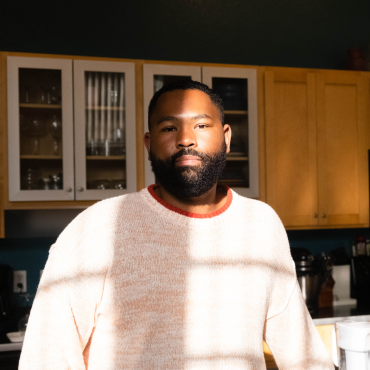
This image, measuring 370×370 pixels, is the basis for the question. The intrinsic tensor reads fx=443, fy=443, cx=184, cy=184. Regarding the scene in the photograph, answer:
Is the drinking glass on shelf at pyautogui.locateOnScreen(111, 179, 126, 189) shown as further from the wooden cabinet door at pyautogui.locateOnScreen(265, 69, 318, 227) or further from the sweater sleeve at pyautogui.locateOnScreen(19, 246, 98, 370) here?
the sweater sleeve at pyautogui.locateOnScreen(19, 246, 98, 370)

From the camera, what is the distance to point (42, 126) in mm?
2367

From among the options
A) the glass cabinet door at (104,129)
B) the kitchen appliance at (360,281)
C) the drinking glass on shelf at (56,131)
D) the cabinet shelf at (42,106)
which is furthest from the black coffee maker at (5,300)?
the kitchen appliance at (360,281)

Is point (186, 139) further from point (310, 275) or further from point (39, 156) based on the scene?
point (310, 275)

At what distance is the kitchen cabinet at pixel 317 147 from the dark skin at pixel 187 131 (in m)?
1.56

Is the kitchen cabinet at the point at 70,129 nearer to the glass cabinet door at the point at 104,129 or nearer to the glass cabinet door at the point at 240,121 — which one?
the glass cabinet door at the point at 104,129

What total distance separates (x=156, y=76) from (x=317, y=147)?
1052 mm

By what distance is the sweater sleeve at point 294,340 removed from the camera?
106cm

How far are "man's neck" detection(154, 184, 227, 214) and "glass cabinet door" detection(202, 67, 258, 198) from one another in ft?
4.76

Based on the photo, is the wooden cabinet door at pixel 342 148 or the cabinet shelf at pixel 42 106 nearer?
the cabinet shelf at pixel 42 106

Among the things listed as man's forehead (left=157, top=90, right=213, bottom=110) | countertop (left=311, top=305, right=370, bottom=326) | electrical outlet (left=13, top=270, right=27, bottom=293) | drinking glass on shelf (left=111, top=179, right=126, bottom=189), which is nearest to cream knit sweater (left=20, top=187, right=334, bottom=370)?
man's forehead (left=157, top=90, right=213, bottom=110)

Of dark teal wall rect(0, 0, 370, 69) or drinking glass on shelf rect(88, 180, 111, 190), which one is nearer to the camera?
drinking glass on shelf rect(88, 180, 111, 190)

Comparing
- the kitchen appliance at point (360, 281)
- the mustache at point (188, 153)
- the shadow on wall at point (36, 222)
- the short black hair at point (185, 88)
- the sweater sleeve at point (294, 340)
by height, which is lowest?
the kitchen appliance at point (360, 281)

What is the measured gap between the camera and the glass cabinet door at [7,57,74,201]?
2.31 metres

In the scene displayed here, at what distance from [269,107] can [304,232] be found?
100 centimetres
